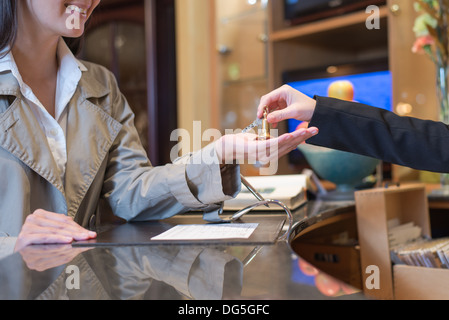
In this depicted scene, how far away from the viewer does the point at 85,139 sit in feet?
3.76

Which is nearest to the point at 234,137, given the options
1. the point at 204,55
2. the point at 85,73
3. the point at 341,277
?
the point at 85,73

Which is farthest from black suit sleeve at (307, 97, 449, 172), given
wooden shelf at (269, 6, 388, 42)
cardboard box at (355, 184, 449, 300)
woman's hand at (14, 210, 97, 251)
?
wooden shelf at (269, 6, 388, 42)

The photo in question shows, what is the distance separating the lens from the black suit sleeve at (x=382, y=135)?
104 cm

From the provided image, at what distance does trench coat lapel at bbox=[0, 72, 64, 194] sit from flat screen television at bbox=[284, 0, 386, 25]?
75.9 inches

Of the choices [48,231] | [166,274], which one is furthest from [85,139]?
[166,274]

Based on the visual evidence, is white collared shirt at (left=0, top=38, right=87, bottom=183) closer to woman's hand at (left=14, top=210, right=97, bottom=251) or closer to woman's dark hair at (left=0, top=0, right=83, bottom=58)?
woman's dark hair at (left=0, top=0, right=83, bottom=58)

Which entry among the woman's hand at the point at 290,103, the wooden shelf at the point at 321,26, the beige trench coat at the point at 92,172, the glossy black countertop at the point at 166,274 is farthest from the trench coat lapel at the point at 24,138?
the wooden shelf at the point at 321,26

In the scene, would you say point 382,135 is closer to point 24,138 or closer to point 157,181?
point 157,181

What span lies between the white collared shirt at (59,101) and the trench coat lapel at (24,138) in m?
0.03

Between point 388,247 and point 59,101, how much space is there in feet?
2.78

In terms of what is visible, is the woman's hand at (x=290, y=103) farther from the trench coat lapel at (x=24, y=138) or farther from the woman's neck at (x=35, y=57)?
the woman's neck at (x=35, y=57)

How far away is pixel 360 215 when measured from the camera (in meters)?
1.27

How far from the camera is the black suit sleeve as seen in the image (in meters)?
1.04

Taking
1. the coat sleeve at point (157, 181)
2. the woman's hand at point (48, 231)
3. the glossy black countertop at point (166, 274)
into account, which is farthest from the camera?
the coat sleeve at point (157, 181)
